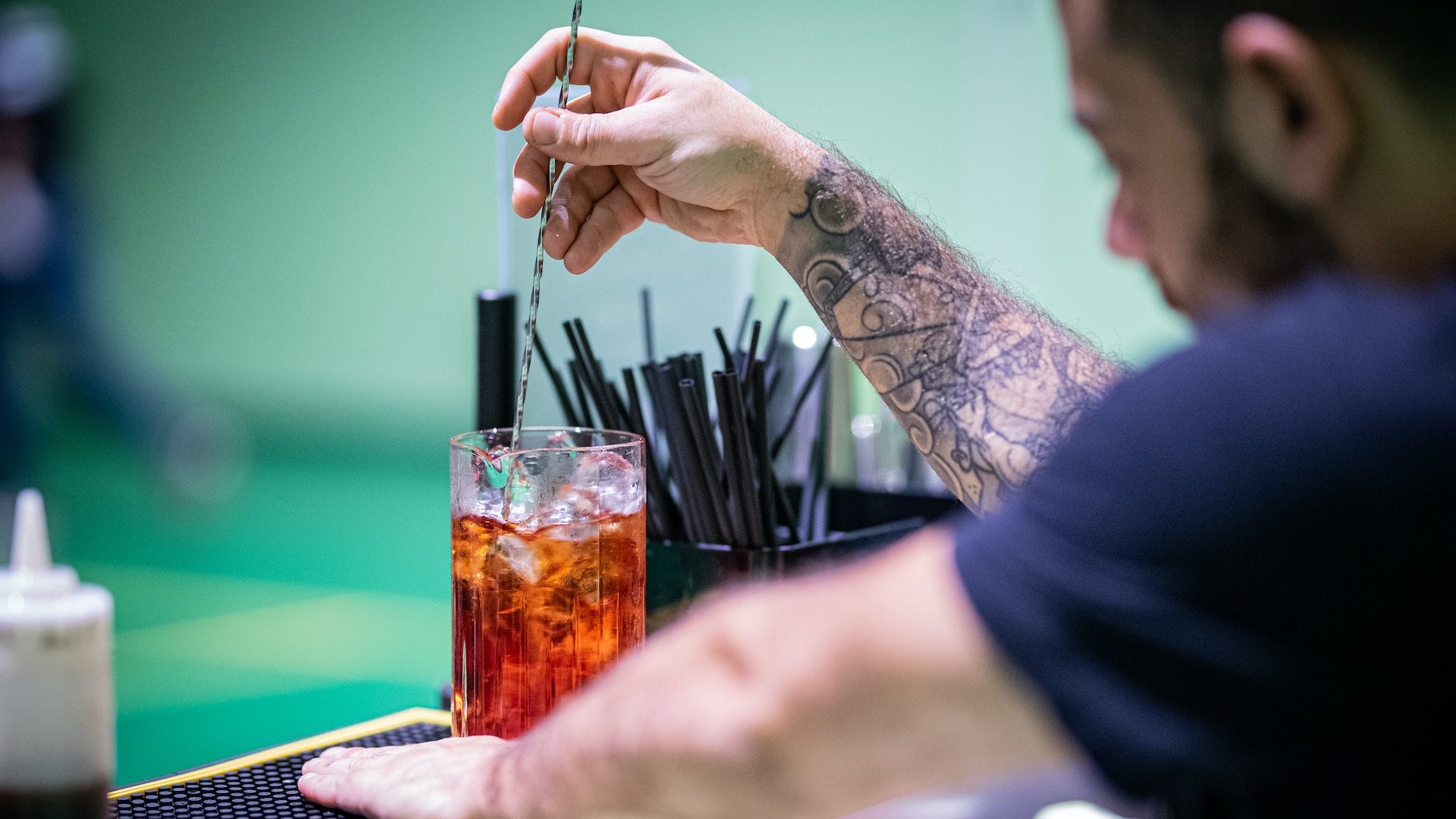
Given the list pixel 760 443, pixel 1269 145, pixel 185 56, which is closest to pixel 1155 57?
pixel 1269 145

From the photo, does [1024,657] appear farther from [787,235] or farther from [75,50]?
[75,50]

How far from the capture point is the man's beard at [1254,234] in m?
0.58

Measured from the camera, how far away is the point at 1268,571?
1.61 feet

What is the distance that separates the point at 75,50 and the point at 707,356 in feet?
7.93

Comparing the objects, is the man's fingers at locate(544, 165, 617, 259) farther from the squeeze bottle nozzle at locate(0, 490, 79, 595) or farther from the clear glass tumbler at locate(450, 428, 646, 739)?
the squeeze bottle nozzle at locate(0, 490, 79, 595)

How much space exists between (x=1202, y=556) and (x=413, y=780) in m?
0.59

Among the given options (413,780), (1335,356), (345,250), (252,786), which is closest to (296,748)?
(252,786)

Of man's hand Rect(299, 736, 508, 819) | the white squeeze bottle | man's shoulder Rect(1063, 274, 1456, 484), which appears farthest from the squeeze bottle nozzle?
man's shoulder Rect(1063, 274, 1456, 484)

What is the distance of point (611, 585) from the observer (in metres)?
1.04

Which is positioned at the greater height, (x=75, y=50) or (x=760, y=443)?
(x=75, y=50)

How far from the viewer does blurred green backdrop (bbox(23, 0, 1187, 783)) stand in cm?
191

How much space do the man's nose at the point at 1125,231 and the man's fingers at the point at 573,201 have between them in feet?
2.00

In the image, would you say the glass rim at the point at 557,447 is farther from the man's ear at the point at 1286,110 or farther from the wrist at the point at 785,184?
the man's ear at the point at 1286,110

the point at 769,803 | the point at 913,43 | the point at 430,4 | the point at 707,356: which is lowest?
the point at 769,803
